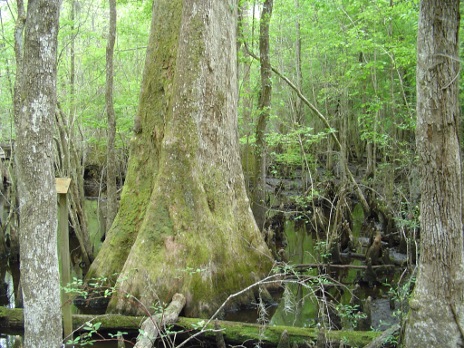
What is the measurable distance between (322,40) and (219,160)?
31.6ft

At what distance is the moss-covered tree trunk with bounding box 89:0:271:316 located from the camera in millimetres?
5953

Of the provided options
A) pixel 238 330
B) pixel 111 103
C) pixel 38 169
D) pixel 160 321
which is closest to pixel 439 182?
pixel 238 330

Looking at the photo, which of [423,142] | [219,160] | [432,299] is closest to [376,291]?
[219,160]

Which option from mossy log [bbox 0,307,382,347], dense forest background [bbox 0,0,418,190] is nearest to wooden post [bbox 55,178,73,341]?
mossy log [bbox 0,307,382,347]

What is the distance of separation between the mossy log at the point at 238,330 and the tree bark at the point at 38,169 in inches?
49.4

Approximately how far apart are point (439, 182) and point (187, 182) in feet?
11.3

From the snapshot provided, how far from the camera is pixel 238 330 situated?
5039 millimetres

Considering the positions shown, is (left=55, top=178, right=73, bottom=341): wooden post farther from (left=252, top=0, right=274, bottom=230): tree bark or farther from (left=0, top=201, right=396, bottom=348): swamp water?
(left=252, top=0, right=274, bottom=230): tree bark

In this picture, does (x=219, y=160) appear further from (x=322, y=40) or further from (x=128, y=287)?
(x=322, y=40)

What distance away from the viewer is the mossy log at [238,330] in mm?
4516

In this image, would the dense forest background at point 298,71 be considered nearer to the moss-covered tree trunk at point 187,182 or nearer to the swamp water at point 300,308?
the moss-covered tree trunk at point 187,182

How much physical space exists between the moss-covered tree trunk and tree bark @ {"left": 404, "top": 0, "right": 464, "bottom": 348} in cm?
290

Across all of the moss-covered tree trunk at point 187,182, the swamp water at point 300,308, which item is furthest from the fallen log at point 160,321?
the swamp water at point 300,308

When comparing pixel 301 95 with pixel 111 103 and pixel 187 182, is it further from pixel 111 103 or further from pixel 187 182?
pixel 187 182
